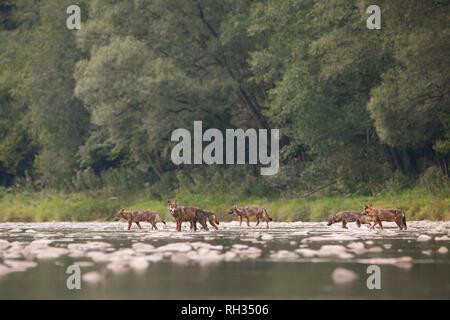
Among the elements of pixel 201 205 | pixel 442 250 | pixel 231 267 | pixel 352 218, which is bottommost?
pixel 231 267

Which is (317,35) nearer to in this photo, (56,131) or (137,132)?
(137,132)

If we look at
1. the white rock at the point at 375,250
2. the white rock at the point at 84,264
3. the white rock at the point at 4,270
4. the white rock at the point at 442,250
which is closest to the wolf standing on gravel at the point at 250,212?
the white rock at the point at 375,250

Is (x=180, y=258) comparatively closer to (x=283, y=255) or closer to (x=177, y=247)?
(x=283, y=255)

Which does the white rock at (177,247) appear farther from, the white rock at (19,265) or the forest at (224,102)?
the forest at (224,102)

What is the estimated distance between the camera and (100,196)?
205ft

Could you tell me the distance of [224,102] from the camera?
60188mm

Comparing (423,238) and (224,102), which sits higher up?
(224,102)

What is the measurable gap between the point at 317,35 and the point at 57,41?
20298 mm

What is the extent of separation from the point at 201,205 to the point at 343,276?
3317cm

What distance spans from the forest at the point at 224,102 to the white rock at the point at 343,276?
2029 cm

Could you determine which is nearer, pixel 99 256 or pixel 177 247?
pixel 99 256

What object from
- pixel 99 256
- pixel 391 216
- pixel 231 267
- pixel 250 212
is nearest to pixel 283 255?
pixel 231 267

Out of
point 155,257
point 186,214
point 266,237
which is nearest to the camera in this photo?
point 155,257

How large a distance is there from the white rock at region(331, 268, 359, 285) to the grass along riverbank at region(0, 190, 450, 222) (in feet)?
66.4
